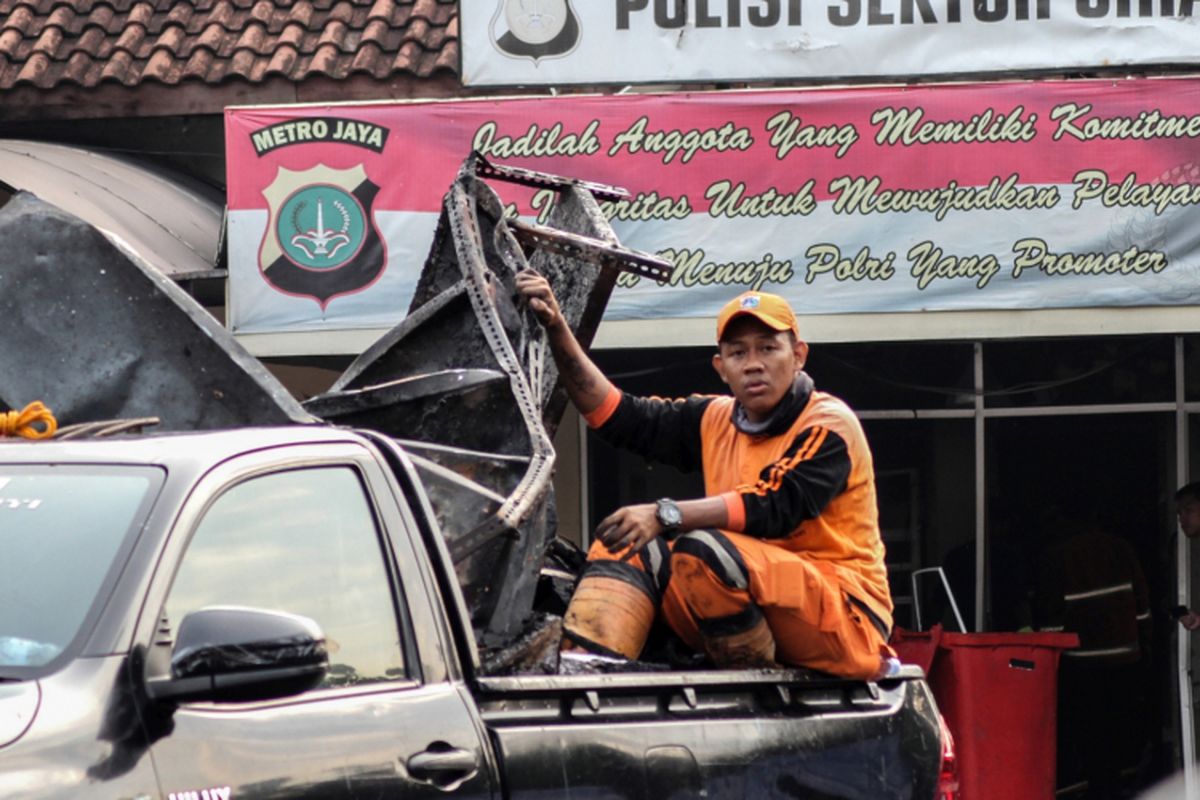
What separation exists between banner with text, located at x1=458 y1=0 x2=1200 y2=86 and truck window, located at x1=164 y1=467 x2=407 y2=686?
637 cm

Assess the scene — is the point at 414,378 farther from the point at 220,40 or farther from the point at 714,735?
the point at 220,40

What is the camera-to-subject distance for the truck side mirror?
3.24 meters

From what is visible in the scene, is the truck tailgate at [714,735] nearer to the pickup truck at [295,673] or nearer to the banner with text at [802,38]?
the pickup truck at [295,673]

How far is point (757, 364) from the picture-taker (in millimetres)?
5562

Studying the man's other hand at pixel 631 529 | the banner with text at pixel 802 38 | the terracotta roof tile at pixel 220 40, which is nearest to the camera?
the man's other hand at pixel 631 529

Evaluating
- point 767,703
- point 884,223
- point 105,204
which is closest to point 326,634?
point 767,703

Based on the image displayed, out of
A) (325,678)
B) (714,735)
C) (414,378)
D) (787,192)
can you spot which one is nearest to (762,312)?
(414,378)

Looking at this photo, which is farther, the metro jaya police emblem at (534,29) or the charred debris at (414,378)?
the metro jaya police emblem at (534,29)

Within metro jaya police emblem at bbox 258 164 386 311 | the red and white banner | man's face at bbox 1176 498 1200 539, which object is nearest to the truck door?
the red and white banner

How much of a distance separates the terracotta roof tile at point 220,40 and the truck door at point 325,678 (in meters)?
8.51

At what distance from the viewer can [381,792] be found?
3.69 metres

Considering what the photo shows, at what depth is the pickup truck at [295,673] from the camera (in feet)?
10.7

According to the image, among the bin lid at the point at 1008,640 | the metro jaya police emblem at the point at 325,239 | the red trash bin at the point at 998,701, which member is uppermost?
the metro jaya police emblem at the point at 325,239

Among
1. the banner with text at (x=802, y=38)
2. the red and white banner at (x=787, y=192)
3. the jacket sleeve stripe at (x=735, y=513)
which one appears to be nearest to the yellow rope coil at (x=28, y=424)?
the jacket sleeve stripe at (x=735, y=513)
